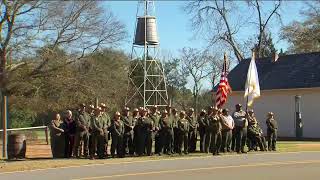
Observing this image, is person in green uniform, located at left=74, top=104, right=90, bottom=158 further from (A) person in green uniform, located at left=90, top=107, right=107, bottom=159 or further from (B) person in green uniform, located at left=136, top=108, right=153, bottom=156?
(B) person in green uniform, located at left=136, top=108, right=153, bottom=156

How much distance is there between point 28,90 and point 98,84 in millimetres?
4370

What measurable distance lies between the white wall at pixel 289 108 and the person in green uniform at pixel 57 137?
22.8 m

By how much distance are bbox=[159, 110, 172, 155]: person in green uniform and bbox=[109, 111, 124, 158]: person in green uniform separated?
5.81ft

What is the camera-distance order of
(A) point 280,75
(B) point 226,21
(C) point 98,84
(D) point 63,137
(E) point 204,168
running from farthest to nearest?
(B) point 226,21, (A) point 280,75, (C) point 98,84, (D) point 63,137, (E) point 204,168

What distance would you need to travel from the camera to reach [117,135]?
2155 centimetres

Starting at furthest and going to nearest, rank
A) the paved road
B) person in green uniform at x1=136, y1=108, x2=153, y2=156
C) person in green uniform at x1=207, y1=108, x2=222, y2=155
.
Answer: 1. person in green uniform at x1=207, y1=108, x2=222, y2=155
2. person in green uniform at x1=136, y1=108, x2=153, y2=156
3. the paved road

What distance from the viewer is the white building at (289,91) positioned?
4025cm

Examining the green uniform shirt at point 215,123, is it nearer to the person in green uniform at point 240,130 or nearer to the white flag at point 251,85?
the person in green uniform at point 240,130

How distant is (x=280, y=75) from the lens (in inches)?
1773

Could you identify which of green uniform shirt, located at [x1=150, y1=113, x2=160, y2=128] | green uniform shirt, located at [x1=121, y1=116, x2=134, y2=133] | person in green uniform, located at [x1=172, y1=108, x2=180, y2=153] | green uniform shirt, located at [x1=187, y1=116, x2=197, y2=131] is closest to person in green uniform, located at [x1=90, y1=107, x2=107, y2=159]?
green uniform shirt, located at [x1=121, y1=116, x2=134, y2=133]

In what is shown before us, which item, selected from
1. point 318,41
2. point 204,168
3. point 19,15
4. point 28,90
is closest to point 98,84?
point 28,90

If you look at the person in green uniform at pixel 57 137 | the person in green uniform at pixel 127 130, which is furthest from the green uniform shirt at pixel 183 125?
the person in green uniform at pixel 57 137

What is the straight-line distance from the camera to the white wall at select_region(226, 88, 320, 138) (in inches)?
1574

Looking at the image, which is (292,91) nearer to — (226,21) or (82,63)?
(82,63)
